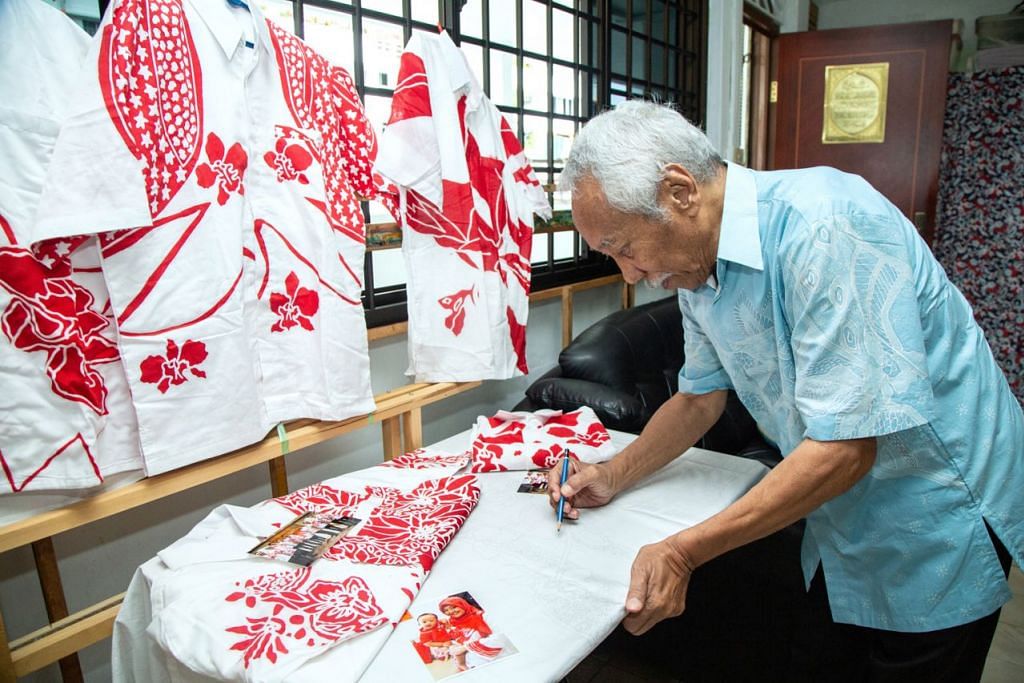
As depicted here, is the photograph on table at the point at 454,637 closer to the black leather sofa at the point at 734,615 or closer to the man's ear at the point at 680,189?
the man's ear at the point at 680,189

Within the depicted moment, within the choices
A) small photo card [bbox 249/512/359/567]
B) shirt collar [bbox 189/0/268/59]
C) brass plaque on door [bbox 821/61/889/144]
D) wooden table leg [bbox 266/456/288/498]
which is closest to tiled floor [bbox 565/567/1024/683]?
wooden table leg [bbox 266/456/288/498]

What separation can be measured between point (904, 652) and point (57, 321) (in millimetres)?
1417

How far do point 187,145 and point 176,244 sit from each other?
0.17 metres

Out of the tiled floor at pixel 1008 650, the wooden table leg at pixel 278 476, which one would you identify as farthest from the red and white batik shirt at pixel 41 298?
the tiled floor at pixel 1008 650

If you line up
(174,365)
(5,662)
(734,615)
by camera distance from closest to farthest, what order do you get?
(5,662)
(174,365)
(734,615)

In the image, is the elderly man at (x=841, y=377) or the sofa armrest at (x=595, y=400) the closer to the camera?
the elderly man at (x=841, y=377)

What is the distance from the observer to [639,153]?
89 cm

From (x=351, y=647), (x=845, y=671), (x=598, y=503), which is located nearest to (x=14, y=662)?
(x=351, y=647)

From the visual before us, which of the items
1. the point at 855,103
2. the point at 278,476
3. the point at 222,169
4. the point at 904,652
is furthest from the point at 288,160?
the point at 855,103

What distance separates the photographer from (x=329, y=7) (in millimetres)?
1737

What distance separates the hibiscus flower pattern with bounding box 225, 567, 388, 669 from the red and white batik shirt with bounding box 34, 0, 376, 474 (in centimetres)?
36

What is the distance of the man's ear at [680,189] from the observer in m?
0.89

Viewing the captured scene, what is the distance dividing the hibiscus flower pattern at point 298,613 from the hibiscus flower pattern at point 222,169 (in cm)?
66

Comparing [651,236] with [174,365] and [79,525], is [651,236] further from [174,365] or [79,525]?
[79,525]
